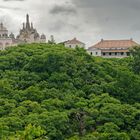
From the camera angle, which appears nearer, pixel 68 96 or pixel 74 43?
pixel 68 96

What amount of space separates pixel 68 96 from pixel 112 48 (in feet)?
122

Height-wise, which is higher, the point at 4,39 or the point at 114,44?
the point at 4,39

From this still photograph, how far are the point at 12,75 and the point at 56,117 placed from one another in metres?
13.2

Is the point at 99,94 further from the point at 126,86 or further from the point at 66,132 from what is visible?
the point at 66,132

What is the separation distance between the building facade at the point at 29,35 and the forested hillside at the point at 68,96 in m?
38.6

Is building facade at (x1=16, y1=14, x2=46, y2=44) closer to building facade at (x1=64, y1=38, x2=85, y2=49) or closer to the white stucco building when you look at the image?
the white stucco building

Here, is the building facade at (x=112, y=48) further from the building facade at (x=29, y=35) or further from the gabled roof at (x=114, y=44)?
the building facade at (x=29, y=35)

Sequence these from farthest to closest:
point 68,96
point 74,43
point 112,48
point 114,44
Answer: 1. point 74,43
2. point 114,44
3. point 112,48
4. point 68,96

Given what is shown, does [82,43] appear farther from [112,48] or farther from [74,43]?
[112,48]

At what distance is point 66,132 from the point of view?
37906mm

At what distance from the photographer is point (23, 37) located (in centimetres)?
9731

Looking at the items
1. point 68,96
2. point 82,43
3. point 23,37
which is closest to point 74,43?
point 82,43

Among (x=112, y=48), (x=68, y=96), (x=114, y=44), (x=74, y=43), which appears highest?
(x=74, y=43)

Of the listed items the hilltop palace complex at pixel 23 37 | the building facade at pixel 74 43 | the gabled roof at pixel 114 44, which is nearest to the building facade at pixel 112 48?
the gabled roof at pixel 114 44
